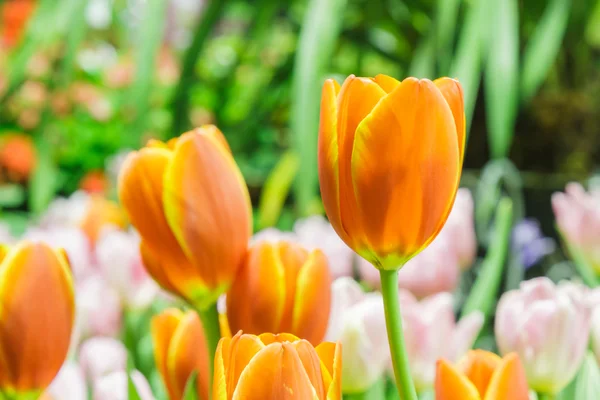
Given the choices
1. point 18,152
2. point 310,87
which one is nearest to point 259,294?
point 310,87

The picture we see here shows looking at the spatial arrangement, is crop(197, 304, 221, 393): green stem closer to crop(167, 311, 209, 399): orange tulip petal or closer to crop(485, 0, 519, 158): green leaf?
crop(167, 311, 209, 399): orange tulip petal

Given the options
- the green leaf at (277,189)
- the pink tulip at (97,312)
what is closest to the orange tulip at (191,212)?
the pink tulip at (97,312)

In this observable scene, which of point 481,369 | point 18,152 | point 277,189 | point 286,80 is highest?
point 481,369

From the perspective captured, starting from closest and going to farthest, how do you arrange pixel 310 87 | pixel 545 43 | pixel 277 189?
pixel 310 87
pixel 545 43
pixel 277 189

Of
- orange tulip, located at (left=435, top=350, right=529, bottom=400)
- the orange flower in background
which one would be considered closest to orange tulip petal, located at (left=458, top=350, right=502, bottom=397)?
orange tulip, located at (left=435, top=350, right=529, bottom=400)

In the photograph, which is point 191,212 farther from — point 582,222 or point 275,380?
point 582,222

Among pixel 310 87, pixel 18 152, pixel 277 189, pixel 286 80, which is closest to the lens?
pixel 310 87

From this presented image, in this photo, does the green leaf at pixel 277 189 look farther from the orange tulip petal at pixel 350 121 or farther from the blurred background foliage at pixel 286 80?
the orange tulip petal at pixel 350 121
